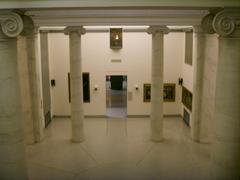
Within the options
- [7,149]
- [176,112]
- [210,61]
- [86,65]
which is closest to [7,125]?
[7,149]

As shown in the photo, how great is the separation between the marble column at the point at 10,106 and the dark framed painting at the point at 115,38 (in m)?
10.2

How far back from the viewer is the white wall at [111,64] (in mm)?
16672

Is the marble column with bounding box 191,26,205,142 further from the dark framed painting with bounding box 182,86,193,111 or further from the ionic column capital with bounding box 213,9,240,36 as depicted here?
the ionic column capital with bounding box 213,9,240,36

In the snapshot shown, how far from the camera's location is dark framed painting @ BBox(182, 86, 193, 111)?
15401mm

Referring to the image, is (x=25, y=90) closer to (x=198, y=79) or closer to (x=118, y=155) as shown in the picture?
(x=118, y=155)

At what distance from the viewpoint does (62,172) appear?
10422 millimetres

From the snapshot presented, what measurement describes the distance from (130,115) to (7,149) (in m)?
11.8

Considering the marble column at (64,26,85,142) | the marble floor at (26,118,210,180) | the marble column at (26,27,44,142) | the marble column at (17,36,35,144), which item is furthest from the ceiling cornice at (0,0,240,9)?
the marble column at (26,27,44,142)

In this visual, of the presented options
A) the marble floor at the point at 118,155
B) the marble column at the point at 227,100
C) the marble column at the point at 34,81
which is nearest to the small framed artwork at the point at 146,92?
the marble floor at the point at 118,155

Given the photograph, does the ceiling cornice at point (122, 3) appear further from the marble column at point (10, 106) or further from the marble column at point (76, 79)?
the marble column at point (76, 79)

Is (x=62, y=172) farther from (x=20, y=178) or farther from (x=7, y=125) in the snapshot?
(x=7, y=125)

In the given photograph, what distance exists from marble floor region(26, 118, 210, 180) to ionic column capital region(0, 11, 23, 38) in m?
5.95

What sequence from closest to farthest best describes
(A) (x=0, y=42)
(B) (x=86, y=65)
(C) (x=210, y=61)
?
(A) (x=0, y=42), (C) (x=210, y=61), (B) (x=86, y=65)

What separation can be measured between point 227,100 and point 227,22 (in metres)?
1.69
